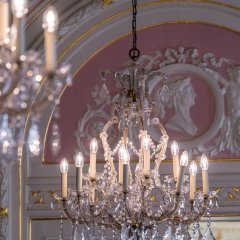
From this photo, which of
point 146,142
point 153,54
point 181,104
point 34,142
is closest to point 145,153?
point 146,142

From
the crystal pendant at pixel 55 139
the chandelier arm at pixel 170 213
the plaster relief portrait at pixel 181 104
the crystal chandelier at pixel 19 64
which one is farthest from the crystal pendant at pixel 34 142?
the plaster relief portrait at pixel 181 104

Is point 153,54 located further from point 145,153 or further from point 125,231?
point 125,231

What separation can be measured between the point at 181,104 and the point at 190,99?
9 centimetres

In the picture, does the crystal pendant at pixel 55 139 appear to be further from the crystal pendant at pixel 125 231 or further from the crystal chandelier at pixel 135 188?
the crystal pendant at pixel 125 231

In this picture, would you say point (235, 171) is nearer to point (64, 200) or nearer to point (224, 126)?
point (224, 126)

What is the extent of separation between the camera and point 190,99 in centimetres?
844

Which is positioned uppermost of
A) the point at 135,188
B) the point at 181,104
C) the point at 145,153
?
the point at 181,104

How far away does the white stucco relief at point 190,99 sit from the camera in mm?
8391

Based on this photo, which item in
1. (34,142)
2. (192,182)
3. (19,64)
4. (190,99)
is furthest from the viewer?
(190,99)

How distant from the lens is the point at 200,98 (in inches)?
333

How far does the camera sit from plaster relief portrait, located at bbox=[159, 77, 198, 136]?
8.41 metres

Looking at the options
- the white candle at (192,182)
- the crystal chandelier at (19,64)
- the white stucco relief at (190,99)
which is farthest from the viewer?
the white stucco relief at (190,99)

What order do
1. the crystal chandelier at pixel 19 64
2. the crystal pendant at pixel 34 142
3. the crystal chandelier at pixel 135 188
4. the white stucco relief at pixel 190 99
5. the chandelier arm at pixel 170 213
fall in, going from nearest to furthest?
the crystal chandelier at pixel 19 64 → the crystal pendant at pixel 34 142 → the chandelier arm at pixel 170 213 → the crystal chandelier at pixel 135 188 → the white stucco relief at pixel 190 99

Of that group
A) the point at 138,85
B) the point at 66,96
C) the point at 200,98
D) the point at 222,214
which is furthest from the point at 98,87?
the point at 138,85
